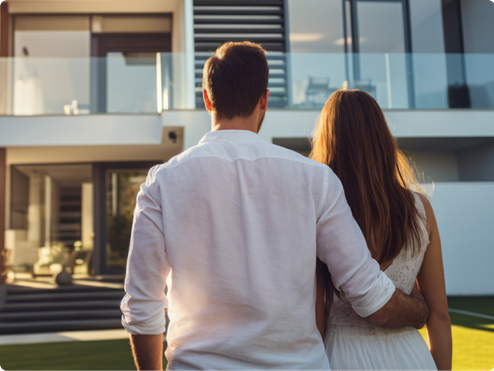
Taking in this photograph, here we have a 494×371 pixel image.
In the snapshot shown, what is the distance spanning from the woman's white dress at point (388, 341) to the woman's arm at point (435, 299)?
0.03m

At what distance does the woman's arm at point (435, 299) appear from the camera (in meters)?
1.51

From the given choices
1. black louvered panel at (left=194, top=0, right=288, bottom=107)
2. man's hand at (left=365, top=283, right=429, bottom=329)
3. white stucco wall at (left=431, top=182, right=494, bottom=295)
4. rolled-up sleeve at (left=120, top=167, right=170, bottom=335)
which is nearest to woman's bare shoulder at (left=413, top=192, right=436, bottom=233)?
man's hand at (left=365, top=283, right=429, bottom=329)

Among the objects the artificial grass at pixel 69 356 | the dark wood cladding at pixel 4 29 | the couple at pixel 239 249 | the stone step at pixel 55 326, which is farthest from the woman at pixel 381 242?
the dark wood cladding at pixel 4 29

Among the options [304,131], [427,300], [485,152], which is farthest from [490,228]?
[427,300]

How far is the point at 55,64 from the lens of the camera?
10414 millimetres

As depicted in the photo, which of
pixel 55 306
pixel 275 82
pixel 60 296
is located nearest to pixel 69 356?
pixel 55 306

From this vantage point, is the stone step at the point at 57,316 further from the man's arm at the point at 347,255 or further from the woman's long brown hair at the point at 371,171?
the man's arm at the point at 347,255

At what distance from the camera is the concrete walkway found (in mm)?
7414

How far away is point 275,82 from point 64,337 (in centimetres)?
626

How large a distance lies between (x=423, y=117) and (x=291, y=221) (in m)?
9.69

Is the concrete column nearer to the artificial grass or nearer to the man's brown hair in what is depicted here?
the artificial grass

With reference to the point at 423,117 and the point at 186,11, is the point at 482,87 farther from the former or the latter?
the point at 186,11

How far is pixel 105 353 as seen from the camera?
6.12 meters

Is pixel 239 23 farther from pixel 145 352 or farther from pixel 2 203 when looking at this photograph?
pixel 145 352
